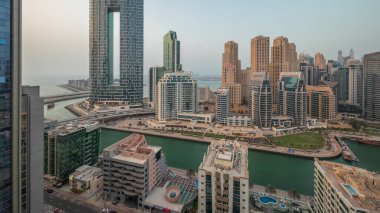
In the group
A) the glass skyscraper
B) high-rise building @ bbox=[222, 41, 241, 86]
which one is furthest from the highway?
the glass skyscraper

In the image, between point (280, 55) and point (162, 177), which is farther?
point (280, 55)

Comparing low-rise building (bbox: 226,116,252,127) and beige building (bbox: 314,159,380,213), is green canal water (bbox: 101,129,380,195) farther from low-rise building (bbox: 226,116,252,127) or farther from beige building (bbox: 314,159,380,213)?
low-rise building (bbox: 226,116,252,127)

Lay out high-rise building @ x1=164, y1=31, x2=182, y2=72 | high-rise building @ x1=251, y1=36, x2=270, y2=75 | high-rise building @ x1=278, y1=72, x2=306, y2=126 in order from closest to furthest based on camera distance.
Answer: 1. high-rise building @ x1=278, y1=72, x2=306, y2=126
2. high-rise building @ x1=251, y1=36, x2=270, y2=75
3. high-rise building @ x1=164, y1=31, x2=182, y2=72

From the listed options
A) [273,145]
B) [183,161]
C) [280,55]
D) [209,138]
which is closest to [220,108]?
[209,138]

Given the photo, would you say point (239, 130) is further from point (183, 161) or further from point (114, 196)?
point (114, 196)

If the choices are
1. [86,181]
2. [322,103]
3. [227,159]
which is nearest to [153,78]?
[322,103]

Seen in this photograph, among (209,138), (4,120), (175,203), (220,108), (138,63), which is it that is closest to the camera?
(4,120)

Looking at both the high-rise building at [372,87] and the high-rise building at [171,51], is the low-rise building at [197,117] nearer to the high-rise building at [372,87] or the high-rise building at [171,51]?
the high-rise building at [372,87]
